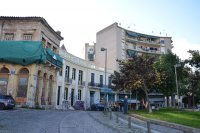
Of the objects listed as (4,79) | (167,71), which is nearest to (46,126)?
(4,79)

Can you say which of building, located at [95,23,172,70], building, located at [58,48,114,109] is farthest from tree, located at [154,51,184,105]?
building, located at [95,23,172,70]

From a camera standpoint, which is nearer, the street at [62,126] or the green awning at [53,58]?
the street at [62,126]

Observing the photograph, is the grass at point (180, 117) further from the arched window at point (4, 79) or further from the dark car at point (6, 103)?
the arched window at point (4, 79)

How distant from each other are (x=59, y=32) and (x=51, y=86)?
353 inches

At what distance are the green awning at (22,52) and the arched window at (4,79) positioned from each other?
1391mm

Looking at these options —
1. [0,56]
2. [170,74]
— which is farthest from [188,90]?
[0,56]

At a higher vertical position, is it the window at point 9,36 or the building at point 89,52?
the building at point 89,52

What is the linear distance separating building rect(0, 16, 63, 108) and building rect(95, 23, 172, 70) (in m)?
26.9

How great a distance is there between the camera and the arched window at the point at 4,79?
1184 inches

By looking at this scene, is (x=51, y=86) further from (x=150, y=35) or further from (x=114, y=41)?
(x=150, y=35)

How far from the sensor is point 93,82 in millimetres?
49406

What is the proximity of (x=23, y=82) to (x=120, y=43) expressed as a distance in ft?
110

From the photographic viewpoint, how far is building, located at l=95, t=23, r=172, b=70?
59.0 meters

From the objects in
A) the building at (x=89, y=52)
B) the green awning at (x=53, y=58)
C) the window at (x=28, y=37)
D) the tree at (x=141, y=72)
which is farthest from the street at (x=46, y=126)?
the building at (x=89, y=52)
